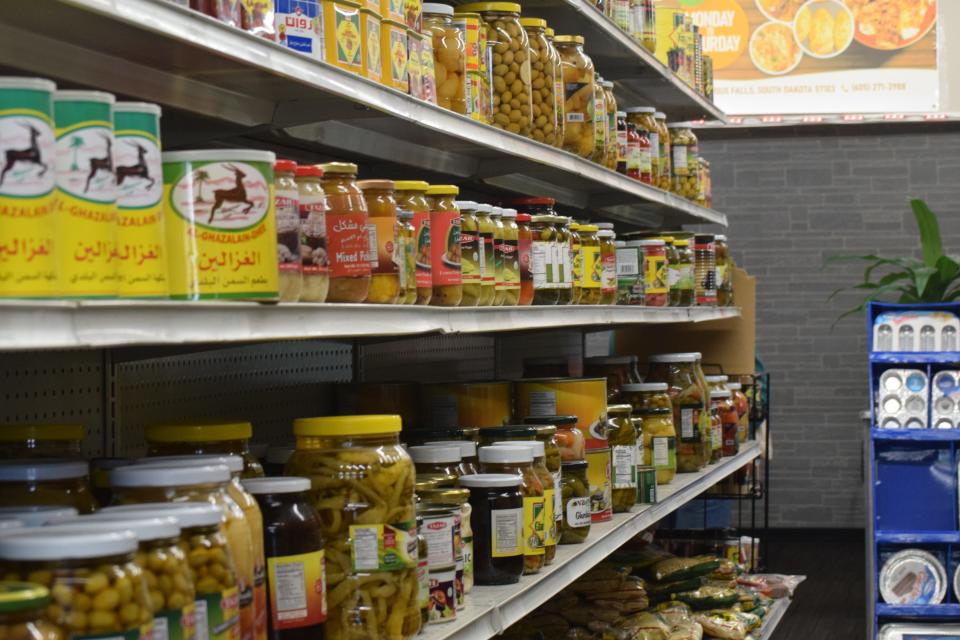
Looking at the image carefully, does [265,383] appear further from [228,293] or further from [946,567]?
[946,567]

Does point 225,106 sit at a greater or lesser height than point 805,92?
lesser

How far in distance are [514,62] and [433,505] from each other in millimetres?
1226

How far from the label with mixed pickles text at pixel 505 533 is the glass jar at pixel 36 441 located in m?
0.94

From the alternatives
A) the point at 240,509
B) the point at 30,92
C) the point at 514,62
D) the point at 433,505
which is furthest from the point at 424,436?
the point at 30,92

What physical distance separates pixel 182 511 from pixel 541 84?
78.1 inches

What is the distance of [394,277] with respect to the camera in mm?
1987

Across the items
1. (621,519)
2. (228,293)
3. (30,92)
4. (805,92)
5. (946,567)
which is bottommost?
(946,567)

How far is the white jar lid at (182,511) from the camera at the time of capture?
4.41 ft

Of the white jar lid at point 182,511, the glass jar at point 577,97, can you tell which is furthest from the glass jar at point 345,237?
the glass jar at point 577,97

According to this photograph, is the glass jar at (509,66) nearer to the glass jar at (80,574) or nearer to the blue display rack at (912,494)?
the glass jar at (80,574)

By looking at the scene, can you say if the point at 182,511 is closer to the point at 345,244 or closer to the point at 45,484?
the point at 45,484

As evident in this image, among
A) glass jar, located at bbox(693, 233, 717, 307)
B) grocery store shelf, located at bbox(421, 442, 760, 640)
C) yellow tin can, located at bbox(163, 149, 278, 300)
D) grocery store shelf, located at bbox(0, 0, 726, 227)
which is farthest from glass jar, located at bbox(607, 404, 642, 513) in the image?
yellow tin can, located at bbox(163, 149, 278, 300)

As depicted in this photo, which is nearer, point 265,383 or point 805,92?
point 265,383

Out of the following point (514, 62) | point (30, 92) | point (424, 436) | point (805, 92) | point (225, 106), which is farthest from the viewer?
point (805, 92)
